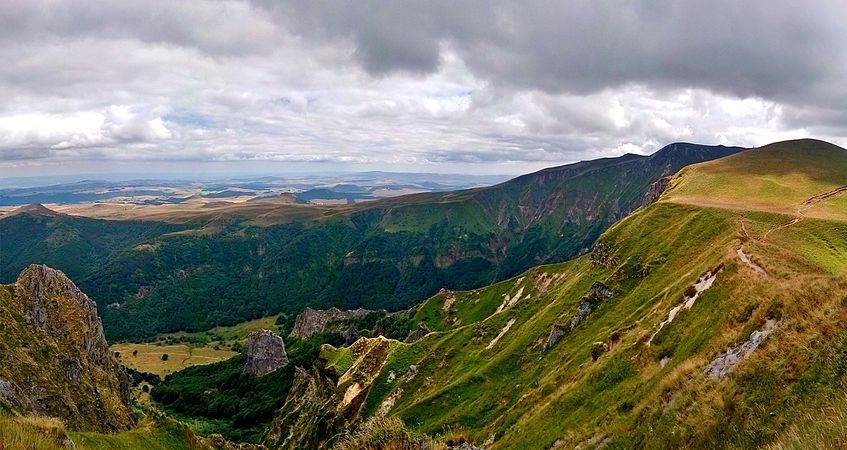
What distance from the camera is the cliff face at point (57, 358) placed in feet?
211

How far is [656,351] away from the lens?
55.8 metres

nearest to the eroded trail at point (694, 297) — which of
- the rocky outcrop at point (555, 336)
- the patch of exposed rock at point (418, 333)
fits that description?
the rocky outcrop at point (555, 336)

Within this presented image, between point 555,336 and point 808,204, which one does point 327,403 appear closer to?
point 555,336

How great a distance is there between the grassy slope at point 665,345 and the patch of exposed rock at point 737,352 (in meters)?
0.93

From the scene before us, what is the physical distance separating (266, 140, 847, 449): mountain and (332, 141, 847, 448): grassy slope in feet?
0.59

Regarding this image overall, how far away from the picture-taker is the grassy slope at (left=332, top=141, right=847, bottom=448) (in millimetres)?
22484

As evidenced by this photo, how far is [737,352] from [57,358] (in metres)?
92.2

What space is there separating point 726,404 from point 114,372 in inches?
4784

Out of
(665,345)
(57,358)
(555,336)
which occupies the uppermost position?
(665,345)

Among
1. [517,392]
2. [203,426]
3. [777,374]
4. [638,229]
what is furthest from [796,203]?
[203,426]

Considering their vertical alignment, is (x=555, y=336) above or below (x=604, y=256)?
below

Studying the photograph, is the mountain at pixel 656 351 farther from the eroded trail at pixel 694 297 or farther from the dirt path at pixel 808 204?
the dirt path at pixel 808 204

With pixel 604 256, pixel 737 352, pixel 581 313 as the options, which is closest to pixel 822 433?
pixel 737 352

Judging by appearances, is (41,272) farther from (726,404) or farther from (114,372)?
(726,404)
